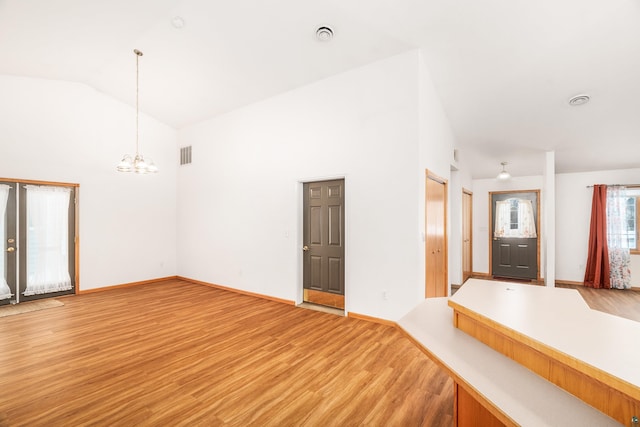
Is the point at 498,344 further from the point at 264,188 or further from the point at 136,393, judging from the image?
the point at 264,188

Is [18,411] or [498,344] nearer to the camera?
[498,344]

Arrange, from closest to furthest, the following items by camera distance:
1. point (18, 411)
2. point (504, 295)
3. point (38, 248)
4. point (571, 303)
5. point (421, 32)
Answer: point (571, 303) → point (504, 295) → point (18, 411) → point (421, 32) → point (38, 248)

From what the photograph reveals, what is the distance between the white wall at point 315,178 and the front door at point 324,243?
0.15 m

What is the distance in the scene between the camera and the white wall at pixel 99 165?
193 inches

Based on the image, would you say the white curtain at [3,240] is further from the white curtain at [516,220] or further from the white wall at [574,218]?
the white wall at [574,218]

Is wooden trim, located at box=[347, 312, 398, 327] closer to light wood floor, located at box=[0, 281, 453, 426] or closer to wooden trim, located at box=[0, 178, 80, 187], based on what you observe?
light wood floor, located at box=[0, 281, 453, 426]

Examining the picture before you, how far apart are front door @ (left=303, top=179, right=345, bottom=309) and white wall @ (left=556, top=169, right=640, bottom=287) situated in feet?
18.8

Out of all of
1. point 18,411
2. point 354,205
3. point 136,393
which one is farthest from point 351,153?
point 18,411

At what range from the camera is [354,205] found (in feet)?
13.3

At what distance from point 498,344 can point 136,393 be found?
2698mm

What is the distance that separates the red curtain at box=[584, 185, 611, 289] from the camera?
5.92 meters

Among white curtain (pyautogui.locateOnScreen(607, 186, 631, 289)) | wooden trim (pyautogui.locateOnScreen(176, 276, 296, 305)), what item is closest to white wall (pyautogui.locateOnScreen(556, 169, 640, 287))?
white curtain (pyautogui.locateOnScreen(607, 186, 631, 289))

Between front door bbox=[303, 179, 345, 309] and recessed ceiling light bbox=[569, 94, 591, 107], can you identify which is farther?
front door bbox=[303, 179, 345, 309]

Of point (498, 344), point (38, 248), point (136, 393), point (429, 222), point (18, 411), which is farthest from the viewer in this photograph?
point (38, 248)
